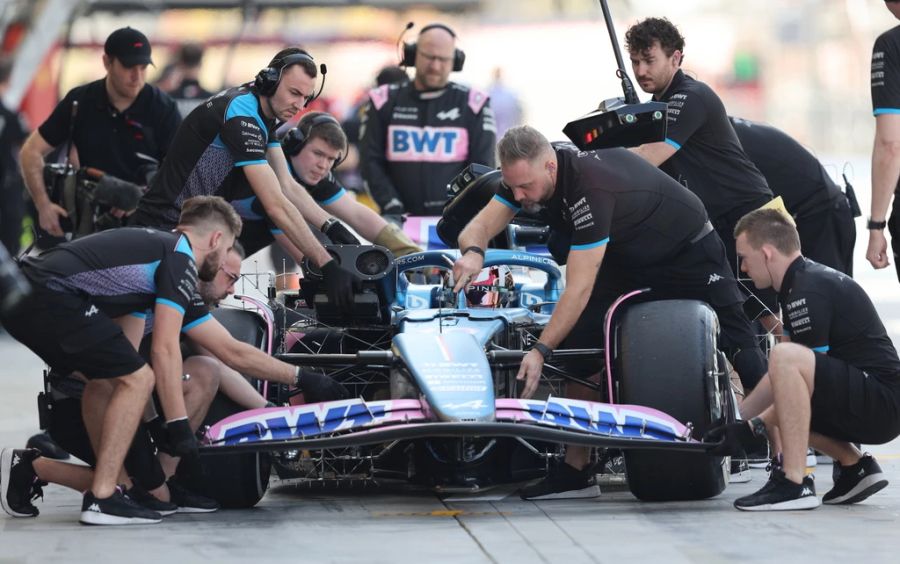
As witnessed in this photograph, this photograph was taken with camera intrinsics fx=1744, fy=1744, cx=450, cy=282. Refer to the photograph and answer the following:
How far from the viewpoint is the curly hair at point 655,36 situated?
8.52m

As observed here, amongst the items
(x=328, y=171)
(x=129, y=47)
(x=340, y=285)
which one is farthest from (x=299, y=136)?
(x=340, y=285)

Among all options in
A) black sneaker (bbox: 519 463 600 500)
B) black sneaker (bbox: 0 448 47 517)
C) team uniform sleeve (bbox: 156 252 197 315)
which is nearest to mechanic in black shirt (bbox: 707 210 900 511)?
black sneaker (bbox: 519 463 600 500)

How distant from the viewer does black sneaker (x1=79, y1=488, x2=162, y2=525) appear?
657cm

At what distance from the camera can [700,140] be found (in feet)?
28.2

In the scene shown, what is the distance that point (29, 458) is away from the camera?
22.9 feet

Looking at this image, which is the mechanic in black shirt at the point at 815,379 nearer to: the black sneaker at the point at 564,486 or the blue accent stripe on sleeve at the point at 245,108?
the black sneaker at the point at 564,486

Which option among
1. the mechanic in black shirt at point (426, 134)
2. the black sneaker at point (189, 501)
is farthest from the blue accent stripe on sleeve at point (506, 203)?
the mechanic in black shirt at point (426, 134)

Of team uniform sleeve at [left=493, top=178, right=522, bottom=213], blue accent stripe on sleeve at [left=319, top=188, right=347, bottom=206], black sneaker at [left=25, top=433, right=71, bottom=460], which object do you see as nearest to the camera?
team uniform sleeve at [left=493, top=178, right=522, bottom=213]

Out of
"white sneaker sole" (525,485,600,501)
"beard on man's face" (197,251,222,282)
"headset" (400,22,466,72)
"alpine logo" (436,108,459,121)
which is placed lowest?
"white sneaker sole" (525,485,600,501)

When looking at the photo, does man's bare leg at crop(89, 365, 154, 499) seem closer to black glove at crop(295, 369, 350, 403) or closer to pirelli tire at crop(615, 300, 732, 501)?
black glove at crop(295, 369, 350, 403)

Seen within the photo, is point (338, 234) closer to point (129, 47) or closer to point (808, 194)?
point (129, 47)

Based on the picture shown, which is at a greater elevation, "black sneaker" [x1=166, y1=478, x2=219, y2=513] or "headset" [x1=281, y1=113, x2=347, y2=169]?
"headset" [x1=281, y1=113, x2=347, y2=169]

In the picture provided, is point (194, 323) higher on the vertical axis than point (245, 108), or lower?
lower

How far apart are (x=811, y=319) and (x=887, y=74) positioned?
1670mm
